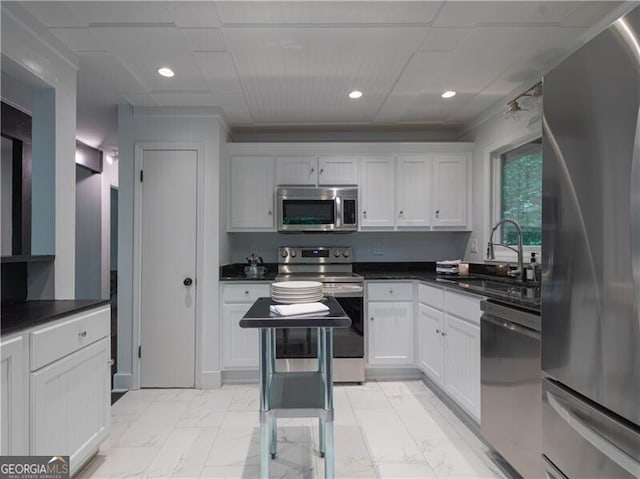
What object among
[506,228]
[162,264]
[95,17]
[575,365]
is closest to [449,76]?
[506,228]

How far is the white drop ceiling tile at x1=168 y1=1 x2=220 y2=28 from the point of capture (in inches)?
66.9

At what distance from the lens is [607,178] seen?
3.32 ft

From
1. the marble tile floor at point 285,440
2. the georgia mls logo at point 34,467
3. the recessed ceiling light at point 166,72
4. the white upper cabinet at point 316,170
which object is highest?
the recessed ceiling light at point 166,72

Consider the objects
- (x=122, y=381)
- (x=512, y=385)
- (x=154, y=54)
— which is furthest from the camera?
(x=122, y=381)

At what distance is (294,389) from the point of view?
5.49ft

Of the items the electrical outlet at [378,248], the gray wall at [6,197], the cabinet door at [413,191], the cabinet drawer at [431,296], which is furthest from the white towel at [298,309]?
the gray wall at [6,197]

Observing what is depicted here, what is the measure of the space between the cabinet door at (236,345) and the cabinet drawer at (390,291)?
3.65 feet

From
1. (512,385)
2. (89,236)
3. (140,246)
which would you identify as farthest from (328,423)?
(89,236)

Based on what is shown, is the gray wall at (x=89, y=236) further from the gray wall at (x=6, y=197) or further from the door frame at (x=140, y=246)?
the door frame at (x=140, y=246)

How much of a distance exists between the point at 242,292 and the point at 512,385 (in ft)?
6.96

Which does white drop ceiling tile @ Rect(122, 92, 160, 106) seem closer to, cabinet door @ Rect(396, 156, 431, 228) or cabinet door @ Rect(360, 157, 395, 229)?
cabinet door @ Rect(360, 157, 395, 229)

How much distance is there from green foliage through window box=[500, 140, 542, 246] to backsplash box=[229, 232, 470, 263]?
2.15 feet

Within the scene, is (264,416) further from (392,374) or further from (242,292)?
(392,374)

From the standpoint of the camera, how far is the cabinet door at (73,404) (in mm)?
1373
